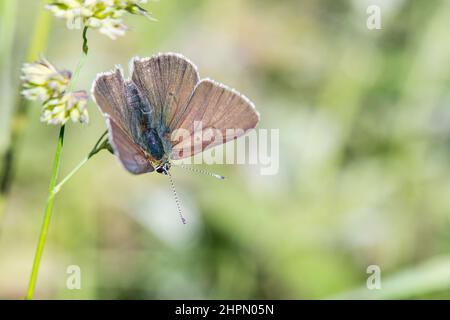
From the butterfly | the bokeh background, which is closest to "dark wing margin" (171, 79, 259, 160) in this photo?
the butterfly

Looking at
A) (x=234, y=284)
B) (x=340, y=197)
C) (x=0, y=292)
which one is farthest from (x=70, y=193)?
(x=340, y=197)

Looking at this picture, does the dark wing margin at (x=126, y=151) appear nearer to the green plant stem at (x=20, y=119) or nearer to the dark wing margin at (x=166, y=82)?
the dark wing margin at (x=166, y=82)

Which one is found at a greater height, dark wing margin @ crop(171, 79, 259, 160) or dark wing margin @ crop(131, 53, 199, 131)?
dark wing margin @ crop(131, 53, 199, 131)

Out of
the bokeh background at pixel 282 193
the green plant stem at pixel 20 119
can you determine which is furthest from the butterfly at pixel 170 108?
the bokeh background at pixel 282 193

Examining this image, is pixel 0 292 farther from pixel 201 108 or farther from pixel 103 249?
pixel 201 108

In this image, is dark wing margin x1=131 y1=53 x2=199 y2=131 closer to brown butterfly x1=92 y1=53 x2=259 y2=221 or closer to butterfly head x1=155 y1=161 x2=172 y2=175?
brown butterfly x1=92 y1=53 x2=259 y2=221

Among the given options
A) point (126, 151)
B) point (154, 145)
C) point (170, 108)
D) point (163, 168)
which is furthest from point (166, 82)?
point (126, 151)

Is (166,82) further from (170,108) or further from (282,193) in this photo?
(282,193)
